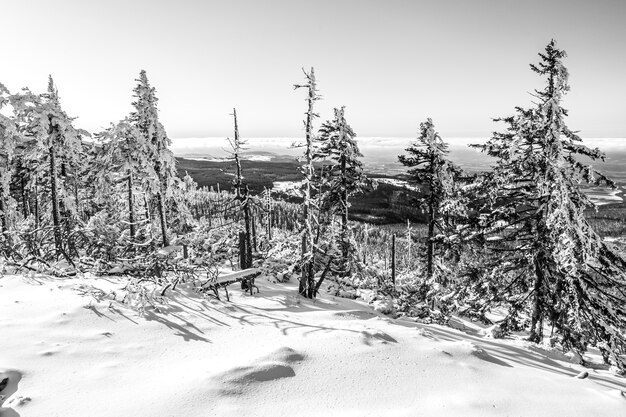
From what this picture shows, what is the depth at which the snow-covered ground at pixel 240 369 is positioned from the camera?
5.20 metres

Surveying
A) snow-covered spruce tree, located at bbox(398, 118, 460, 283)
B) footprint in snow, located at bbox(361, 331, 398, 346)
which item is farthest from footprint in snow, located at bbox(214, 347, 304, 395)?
snow-covered spruce tree, located at bbox(398, 118, 460, 283)

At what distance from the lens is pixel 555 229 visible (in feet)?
35.6

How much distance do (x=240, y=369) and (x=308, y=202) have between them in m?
10.8

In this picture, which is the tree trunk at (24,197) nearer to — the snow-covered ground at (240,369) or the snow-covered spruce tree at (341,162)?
the snow-covered spruce tree at (341,162)

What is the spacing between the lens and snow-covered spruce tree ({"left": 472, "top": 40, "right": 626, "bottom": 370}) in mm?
10750

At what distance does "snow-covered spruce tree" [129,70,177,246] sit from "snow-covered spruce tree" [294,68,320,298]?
37.1 ft

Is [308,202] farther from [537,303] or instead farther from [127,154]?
[127,154]

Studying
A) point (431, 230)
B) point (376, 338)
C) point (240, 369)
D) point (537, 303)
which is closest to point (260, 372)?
point (240, 369)

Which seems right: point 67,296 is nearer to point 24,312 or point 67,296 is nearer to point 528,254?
point 24,312

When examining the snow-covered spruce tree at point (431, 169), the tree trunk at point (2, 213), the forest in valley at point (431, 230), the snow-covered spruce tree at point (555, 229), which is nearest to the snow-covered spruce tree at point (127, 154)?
the forest in valley at point (431, 230)

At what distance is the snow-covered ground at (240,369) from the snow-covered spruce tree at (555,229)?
8.75 ft

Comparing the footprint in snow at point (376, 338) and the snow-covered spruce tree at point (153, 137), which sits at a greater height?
the snow-covered spruce tree at point (153, 137)

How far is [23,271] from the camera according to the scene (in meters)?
11.3

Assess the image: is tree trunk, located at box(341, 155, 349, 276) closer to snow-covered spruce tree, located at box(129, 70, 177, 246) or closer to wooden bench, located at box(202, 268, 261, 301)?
wooden bench, located at box(202, 268, 261, 301)
